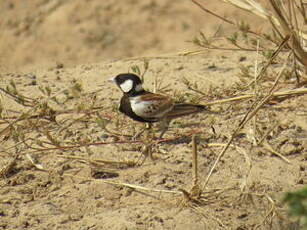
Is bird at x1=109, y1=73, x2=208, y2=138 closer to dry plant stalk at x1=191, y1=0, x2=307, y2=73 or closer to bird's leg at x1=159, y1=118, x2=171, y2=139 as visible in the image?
bird's leg at x1=159, y1=118, x2=171, y2=139

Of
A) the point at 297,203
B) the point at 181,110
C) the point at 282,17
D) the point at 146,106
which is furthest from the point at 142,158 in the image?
the point at 297,203

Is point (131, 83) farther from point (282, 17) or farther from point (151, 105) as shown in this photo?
point (282, 17)

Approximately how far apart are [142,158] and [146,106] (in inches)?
10.7

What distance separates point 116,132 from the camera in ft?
13.9

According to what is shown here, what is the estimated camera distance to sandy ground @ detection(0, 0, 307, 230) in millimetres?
3484

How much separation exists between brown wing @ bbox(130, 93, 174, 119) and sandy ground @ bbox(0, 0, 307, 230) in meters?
0.14

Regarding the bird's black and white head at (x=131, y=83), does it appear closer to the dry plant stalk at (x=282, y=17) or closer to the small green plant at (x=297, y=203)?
the dry plant stalk at (x=282, y=17)

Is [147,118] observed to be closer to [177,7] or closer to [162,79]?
[162,79]

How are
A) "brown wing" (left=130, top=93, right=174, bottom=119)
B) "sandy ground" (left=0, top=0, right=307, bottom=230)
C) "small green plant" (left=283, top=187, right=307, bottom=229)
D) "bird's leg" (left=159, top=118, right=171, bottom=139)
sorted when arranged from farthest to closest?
"bird's leg" (left=159, top=118, right=171, bottom=139) < "brown wing" (left=130, top=93, right=174, bottom=119) < "sandy ground" (left=0, top=0, right=307, bottom=230) < "small green plant" (left=283, top=187, right=307, bottom=229)

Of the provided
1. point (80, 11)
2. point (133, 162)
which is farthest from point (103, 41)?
point (133, 162)

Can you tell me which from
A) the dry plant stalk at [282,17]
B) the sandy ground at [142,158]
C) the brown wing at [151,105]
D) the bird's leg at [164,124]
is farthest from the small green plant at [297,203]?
the bird's leg at [164,124]

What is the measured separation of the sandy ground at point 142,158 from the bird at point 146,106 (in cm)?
12

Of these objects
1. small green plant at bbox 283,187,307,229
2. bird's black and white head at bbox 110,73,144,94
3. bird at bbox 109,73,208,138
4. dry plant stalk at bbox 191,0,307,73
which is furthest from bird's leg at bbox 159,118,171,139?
small green plant at bbox 283,187,307,229

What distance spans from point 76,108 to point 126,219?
125 cm
